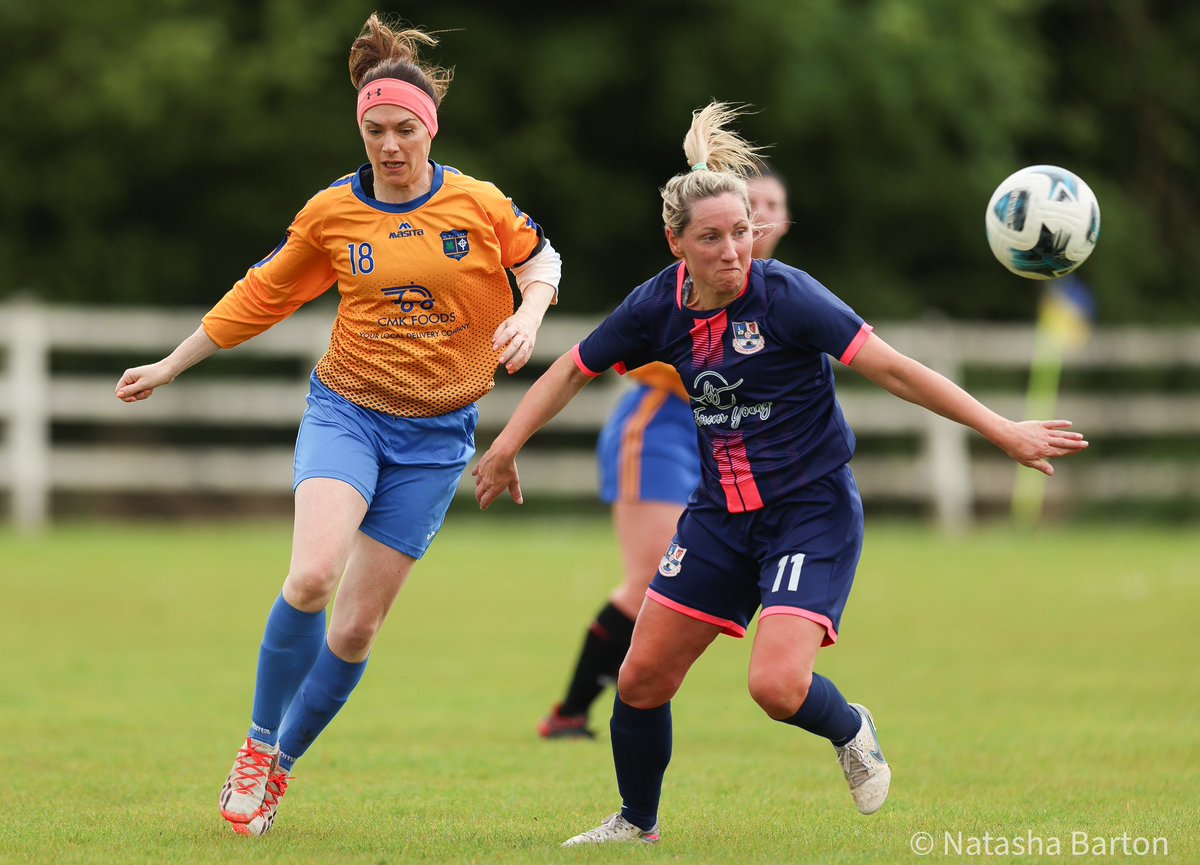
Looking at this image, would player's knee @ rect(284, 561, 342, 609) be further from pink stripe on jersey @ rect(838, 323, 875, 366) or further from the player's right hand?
pink stripe on jersey @ rect(838, 323, 875, 366)

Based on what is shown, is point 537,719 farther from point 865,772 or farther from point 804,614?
point 804,614

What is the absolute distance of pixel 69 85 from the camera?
62.7 feet

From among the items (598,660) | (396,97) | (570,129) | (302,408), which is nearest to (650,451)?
(598,660)

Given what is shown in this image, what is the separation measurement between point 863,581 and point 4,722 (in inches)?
283

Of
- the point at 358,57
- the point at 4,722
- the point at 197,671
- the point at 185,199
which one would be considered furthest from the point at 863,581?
the point at 185,199

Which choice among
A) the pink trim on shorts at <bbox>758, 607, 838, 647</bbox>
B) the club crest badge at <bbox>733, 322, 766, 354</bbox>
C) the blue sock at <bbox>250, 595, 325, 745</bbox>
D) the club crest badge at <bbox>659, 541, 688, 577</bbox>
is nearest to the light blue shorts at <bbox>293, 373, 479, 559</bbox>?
the blue sock at <bbox>250, 595, 325, 745</bbox>

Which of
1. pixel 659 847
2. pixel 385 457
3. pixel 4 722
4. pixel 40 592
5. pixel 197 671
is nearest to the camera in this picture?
pixel 659 847

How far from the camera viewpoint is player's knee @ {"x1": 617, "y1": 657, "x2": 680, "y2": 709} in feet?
16.5

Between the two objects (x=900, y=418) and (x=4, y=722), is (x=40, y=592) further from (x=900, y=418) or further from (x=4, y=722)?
(x=900, y=418)

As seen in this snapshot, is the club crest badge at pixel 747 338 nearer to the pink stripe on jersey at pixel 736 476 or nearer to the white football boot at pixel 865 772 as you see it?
the pink stripe on jersey at pixel 736 476

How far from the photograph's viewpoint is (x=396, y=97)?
17.9ft

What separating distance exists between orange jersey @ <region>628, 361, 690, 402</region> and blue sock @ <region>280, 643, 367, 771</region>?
7.52 ft

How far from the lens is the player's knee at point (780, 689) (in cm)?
483

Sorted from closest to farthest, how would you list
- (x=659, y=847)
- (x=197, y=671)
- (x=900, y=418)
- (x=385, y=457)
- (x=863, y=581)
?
(x=659, y=847) → (x=385, y=457) → (x=197, y=671) → (x=863, y=581) → (x=900, y=418)
